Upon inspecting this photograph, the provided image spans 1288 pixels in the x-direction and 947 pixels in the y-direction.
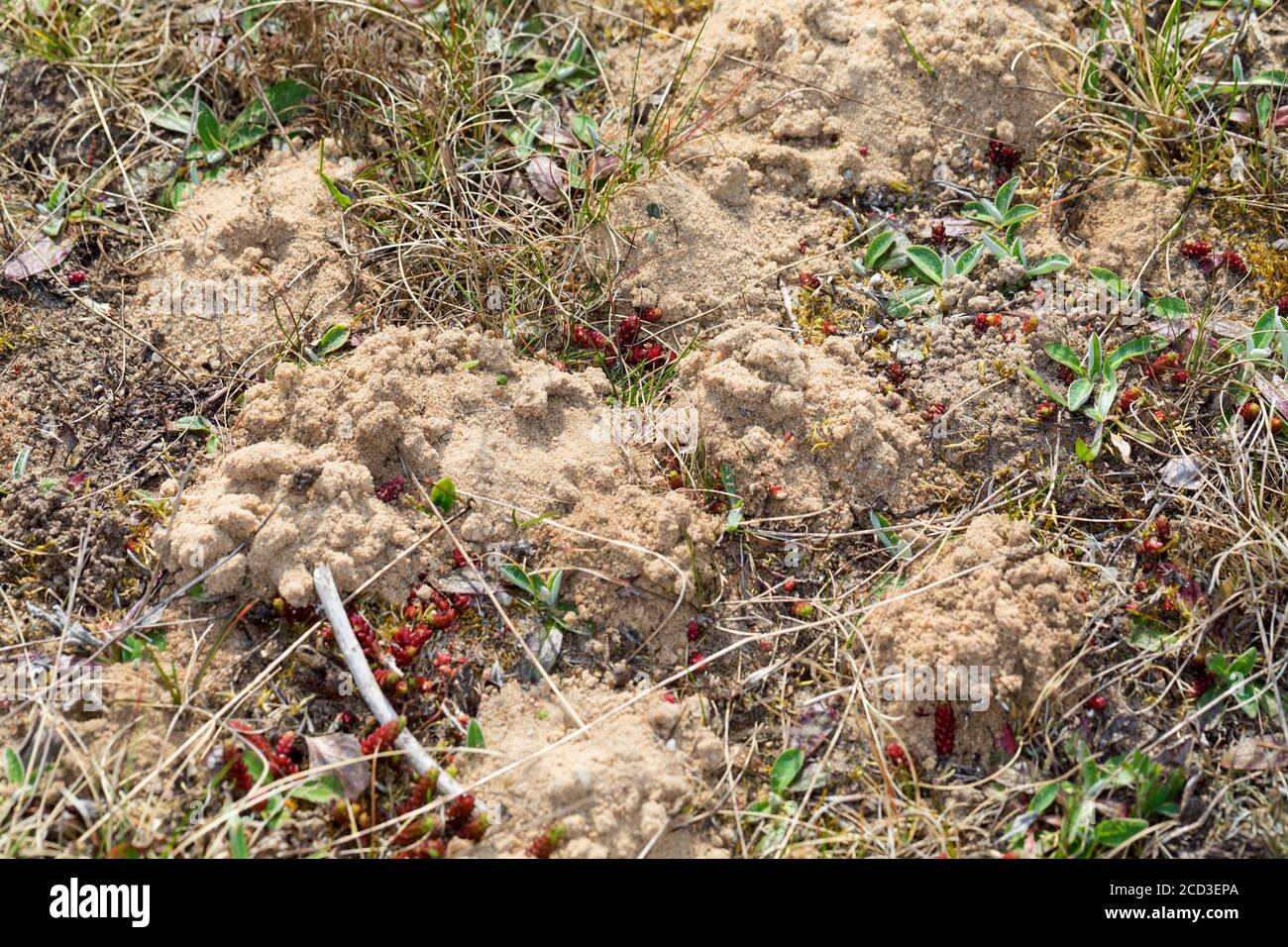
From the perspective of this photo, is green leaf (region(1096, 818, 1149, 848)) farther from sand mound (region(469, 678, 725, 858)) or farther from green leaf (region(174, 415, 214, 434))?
green leaf (region(174, 415, 214, 434))

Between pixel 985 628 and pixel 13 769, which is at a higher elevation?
pixel 985 628

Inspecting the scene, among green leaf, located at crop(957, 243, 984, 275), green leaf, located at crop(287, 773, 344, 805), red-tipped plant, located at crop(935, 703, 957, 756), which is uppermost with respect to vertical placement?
green leaf, located at crop(957, 243, 984, 275)

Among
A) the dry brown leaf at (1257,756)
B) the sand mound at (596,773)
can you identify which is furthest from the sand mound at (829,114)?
the dry brown leaf at (1257,756)

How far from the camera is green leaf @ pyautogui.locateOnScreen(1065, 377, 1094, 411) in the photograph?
306cm

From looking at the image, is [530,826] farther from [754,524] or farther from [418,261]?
[418,261]

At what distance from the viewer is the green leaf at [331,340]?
10.7 feet

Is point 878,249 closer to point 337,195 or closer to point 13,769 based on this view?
point 337,195

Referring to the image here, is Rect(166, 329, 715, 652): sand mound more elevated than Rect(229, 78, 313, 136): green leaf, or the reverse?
Rect(229, 78, 313, 136): green leaf

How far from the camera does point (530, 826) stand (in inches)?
98.6

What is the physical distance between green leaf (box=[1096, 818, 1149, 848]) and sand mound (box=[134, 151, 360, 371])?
2730 millimetres

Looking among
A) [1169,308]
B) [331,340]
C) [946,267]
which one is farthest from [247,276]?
[1169,308]

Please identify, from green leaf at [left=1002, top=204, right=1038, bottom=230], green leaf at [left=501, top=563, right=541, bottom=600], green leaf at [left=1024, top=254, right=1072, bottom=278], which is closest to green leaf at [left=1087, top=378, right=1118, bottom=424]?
green leaf at [left=1024, top=254, right=1072, bottom=278]

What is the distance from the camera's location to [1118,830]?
2504 millimetres

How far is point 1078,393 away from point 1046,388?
0.10 metres
